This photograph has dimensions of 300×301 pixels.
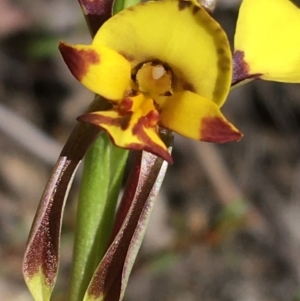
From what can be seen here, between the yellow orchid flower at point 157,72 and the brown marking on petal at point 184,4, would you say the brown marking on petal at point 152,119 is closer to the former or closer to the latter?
the yellow orchid flower at point 157,72

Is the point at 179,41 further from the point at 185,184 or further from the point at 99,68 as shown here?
the point at 185,184

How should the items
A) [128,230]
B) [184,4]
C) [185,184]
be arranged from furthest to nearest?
[185,184] → [128,230] → [184,4]

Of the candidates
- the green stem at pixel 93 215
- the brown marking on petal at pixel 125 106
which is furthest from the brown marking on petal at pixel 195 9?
the green stem at pixel 93 215

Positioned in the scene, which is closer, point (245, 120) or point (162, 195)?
point (162, 195)

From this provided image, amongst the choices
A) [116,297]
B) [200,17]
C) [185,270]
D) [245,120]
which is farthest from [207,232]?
[200,17]

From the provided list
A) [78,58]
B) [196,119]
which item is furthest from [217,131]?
[78,58]

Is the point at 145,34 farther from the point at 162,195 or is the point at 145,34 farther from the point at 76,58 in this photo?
the point at 162,195

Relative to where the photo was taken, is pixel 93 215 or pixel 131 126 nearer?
pixel 131 126
